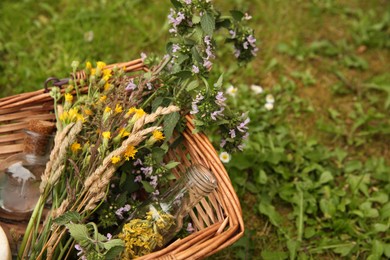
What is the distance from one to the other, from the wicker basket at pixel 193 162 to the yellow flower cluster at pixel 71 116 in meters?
0.18

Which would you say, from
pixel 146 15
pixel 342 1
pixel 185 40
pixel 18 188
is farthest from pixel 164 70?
pixel 342 1

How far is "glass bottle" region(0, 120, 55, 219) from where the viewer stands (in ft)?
5.23

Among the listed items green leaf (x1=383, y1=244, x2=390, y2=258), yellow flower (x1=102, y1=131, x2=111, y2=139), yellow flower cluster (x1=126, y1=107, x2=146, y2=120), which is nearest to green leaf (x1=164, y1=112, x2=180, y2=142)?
yellow flower cluster (x1=126, y1=107, x2=146, y2=120)

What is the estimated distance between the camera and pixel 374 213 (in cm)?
206

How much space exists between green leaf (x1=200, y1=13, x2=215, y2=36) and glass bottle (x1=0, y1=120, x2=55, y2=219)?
576 mm

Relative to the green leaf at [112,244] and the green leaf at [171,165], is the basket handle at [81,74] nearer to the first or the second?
the green leaf at [171,165]

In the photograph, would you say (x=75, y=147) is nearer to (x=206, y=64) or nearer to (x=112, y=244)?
(x=112, y=244)

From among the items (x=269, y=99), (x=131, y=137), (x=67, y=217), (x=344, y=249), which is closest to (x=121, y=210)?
(x=67, y=217)

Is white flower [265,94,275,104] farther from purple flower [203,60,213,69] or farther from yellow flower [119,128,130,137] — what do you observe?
yellow flower [119,128,130,137]

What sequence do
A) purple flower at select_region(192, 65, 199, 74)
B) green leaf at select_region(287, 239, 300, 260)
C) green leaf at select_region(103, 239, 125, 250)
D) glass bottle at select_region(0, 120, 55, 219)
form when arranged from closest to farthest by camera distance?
green leaf at select_region(103, 239, 125, 250)
purple flower at select_region(192, 65, 199, 74)
glass bottle at select_region(0, 120, 55, 219)
green leaf at select_region(287, 239, 300, 260)

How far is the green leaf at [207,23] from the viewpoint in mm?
1461

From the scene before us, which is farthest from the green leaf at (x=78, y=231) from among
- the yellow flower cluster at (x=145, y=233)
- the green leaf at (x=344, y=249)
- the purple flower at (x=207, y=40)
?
the green leaf at (x=344, y=249)

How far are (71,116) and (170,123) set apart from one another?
280 millimetres

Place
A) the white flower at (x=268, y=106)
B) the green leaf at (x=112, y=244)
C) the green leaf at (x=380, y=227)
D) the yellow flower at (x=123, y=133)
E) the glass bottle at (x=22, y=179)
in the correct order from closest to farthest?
the green leaf at (x=112, y=244) → the yellow flower at (x=123, y=133) → the glass bottle at (x=22, y=179) → the green leaf at (x=380, y=227) → the white flower at (x=268, y=106)
